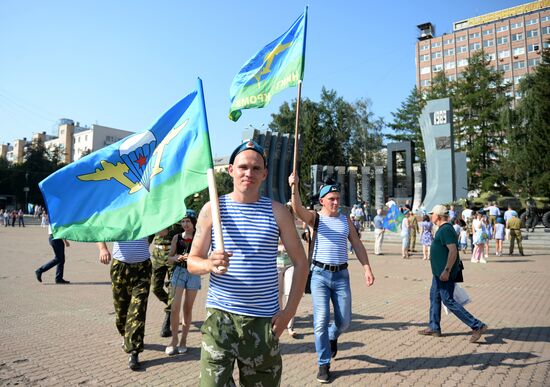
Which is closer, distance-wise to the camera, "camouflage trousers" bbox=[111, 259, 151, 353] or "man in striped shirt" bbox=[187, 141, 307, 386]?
"man in striped shirt" bbox=[187, 141, 307, 386]

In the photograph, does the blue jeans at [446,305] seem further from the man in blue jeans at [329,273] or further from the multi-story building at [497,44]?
the multi-story building at [497,44]

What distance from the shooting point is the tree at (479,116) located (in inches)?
1826

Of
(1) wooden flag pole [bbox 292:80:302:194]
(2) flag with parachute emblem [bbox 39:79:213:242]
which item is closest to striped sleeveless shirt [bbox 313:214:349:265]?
(1) wooden flag pole [bbox 292:80:302:194]

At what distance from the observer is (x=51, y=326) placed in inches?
235

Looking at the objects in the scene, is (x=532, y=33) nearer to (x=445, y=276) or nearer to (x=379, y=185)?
(x=379, y=185)

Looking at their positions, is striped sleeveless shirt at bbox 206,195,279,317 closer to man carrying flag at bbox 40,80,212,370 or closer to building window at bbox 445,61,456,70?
man carrying flag at bbox 40,80,212,370

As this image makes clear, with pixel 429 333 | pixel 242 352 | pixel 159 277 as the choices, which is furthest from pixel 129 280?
pixel 429 333

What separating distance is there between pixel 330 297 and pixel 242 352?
241cm

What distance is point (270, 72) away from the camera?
17.7ft

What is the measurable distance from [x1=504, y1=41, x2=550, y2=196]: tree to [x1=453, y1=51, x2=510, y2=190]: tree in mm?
5508

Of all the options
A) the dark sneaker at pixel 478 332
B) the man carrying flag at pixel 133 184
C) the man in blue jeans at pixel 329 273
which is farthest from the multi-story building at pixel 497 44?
the man carrying flag at pixel 133 184

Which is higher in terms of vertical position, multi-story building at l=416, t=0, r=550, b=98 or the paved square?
multi-story building at l=416, t=0, r=550, b=98

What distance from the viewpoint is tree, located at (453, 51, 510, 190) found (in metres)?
46.4

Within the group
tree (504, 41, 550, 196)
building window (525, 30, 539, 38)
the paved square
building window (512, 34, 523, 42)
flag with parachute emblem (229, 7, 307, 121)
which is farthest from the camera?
building window (512, 34, 523, 42)
